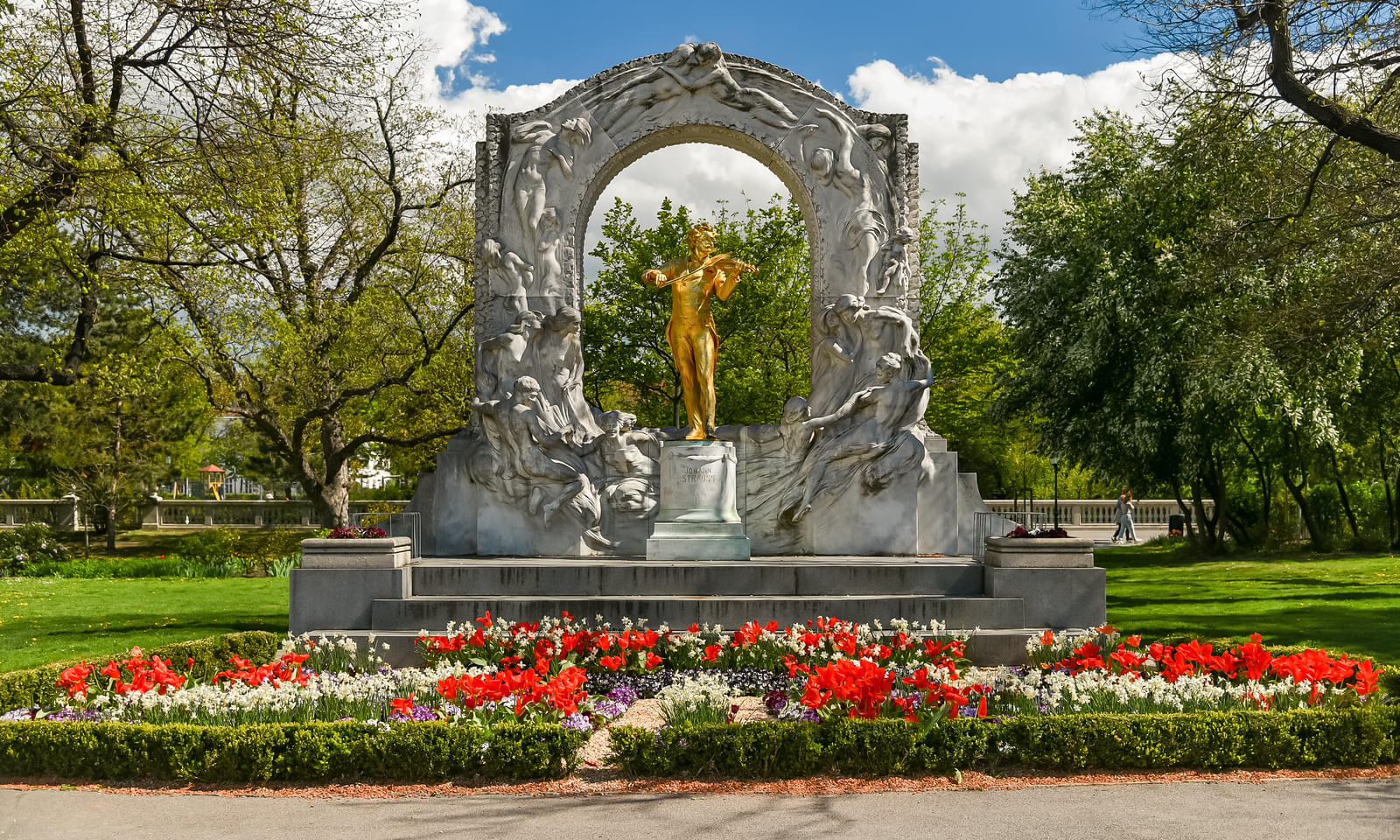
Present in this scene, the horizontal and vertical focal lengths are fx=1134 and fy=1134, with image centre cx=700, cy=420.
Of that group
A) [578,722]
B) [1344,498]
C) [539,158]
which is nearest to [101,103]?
[539,158]

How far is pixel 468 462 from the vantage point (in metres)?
14.3

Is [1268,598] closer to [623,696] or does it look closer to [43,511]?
[623,696]

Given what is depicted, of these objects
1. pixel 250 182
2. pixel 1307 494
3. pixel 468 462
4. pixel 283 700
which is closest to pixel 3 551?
pixel 250 182

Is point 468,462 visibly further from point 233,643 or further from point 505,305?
point 233,643

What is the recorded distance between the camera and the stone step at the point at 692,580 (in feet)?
40.3

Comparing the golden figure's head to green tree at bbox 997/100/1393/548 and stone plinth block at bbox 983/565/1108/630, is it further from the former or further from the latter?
green tree at bbox 997/100/1393/548

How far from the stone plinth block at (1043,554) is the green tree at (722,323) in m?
14.5

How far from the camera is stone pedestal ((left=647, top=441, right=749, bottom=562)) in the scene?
13.4m

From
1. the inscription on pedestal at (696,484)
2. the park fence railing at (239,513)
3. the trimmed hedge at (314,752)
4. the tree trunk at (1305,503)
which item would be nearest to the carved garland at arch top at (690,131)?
the inscription on pedestal at (696,484)

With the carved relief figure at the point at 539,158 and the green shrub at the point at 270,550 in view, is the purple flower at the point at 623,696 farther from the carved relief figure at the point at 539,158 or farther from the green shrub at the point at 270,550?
the green shrub at the point at 270,550

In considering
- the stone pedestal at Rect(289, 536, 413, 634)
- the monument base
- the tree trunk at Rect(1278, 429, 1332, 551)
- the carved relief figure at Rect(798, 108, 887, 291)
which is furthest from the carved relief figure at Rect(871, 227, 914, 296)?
the tree trunk at Rect(1278, 429, 1332, 551)

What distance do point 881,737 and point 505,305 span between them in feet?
29.1

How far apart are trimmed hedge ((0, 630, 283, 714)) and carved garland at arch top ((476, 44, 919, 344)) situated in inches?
196

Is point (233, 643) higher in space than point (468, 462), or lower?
lower
